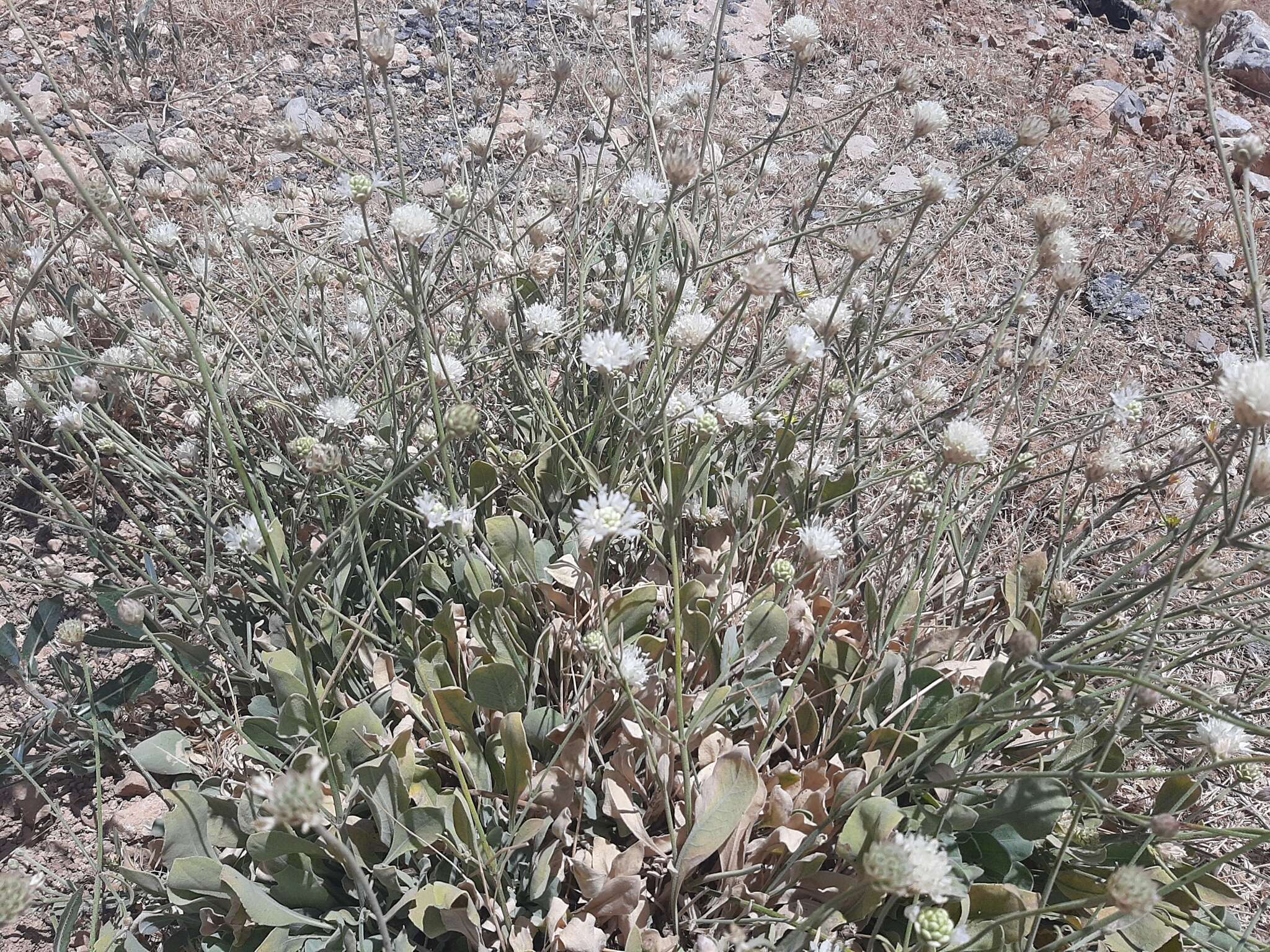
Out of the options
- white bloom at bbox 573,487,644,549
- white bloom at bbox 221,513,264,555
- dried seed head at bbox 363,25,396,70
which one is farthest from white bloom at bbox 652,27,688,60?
white bloom at bbox 221,513,264,555

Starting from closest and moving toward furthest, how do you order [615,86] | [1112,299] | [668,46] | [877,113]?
1. [615,86]
2. [668,46]
3. [1112,299]
4. [877,113]

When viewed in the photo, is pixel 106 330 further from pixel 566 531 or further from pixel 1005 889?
pixel 1005 889

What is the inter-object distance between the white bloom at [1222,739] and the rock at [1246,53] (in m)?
6.22

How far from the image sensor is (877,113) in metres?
5.32

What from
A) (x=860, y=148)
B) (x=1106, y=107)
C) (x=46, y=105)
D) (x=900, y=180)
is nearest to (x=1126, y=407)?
(x=900, y=180)

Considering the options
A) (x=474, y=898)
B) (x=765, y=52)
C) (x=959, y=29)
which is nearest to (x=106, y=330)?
(x=474, y=898)

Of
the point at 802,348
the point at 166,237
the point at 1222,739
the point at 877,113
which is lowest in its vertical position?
the point at 1222,739

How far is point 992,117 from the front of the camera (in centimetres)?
533

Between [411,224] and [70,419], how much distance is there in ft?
3.36

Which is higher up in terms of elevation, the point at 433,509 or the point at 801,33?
the point at 801,33

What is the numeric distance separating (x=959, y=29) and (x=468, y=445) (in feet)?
18.4

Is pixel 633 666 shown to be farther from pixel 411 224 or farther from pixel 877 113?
pixel 877 113

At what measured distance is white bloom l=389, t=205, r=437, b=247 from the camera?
1729 mm

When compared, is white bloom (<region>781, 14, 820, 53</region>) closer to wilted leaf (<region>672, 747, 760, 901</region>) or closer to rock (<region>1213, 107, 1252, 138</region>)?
wilted leaf (<region>672, 747, 760, 901</region>)
